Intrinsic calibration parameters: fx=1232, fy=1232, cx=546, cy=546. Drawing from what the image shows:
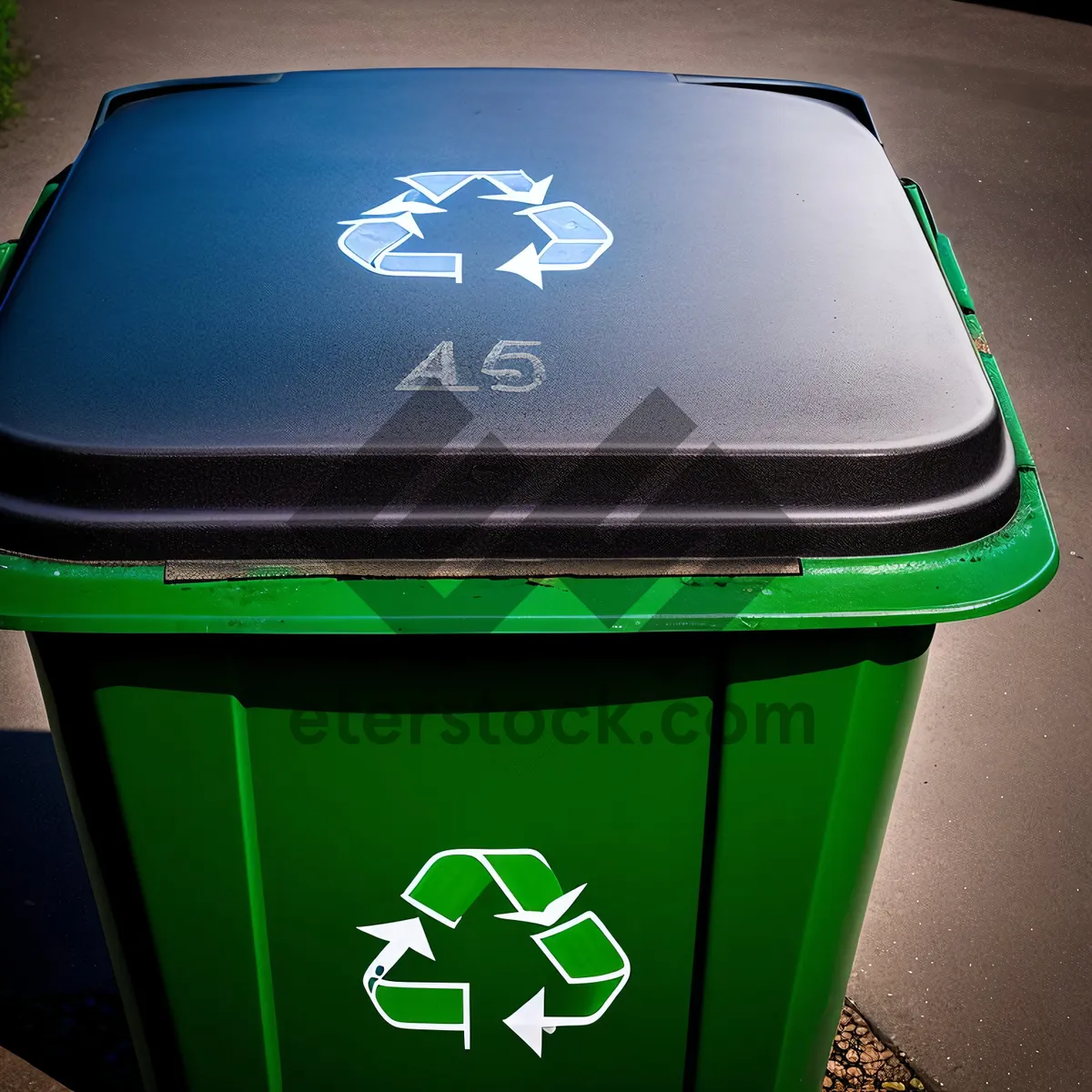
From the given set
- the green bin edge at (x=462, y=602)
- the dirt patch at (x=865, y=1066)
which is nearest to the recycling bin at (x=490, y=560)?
the green bin edge at (x=462, y=602)

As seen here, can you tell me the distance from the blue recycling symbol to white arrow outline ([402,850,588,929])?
737mm

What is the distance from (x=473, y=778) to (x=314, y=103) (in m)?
1.08

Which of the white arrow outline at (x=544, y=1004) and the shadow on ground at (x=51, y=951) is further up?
the white arrow outline at (x=544, y=1004)

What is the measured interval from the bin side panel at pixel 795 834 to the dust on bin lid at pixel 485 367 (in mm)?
157

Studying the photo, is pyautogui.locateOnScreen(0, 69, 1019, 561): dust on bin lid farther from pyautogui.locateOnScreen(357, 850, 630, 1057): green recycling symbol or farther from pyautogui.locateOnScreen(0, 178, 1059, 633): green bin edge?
pyautogui.locateOnScreen(357, 850, 630, 1057): green recycling symbol

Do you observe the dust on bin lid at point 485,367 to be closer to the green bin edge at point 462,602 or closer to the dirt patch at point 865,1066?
the green bin edge at point 462,602

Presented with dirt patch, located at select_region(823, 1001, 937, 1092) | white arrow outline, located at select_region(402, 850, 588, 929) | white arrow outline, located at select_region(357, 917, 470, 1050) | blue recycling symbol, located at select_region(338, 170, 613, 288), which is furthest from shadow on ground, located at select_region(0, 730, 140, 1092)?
blue recycling symbol, located at select_region(338, 170, 613, 288)

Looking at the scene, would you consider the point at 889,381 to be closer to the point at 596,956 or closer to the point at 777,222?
the point at 777,222

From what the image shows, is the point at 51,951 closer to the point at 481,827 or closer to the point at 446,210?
the point at 481,827

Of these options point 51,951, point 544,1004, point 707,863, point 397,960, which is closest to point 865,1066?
point 544,1004

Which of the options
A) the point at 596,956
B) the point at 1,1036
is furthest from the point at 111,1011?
the point at 596,956

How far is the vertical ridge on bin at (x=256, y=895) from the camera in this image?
150 centimetres

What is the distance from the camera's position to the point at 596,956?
1.73 meters

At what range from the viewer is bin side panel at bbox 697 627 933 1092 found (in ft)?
4.85
